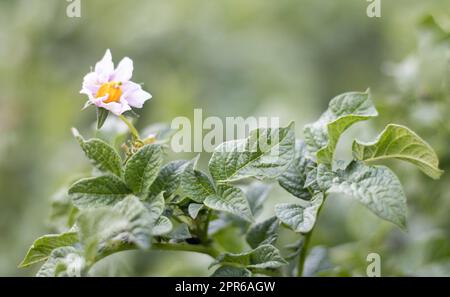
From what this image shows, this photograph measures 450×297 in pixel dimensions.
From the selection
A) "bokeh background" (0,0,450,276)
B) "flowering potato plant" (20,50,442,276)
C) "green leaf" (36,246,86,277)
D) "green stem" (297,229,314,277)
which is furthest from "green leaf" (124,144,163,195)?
"bokeh background" (0,0,450,276)

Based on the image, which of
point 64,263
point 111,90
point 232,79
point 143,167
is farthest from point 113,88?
point 232,79

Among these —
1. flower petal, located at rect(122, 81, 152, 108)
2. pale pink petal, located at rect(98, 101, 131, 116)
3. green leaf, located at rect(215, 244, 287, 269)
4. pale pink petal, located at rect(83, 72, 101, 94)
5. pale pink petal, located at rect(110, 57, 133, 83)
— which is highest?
pale pink petal, located at rect(110, 57, 133, 83)

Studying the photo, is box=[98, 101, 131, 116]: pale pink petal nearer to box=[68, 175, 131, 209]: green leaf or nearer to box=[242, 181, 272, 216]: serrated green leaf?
box=[68, 175, 131, 209]: green leaf

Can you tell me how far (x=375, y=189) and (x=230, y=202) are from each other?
16cm

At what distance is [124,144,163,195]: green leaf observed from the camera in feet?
2.50

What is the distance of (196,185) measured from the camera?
765 millimetres

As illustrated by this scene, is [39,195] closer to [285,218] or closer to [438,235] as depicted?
[438,235]

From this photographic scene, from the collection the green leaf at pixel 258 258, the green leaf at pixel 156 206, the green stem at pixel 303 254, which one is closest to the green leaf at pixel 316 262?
the green stem at pixel 303 254

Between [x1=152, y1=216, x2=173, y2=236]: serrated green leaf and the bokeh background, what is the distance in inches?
20.8

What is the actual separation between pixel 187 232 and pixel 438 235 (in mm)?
597

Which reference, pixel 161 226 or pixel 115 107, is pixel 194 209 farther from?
pixel 115 107

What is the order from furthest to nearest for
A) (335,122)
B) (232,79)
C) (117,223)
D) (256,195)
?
(232,79), (256,195), (335,122), (117,223)

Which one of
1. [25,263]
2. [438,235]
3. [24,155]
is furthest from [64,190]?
[24,155]

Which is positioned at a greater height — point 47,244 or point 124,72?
point 124,72
